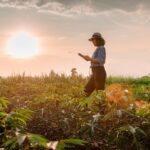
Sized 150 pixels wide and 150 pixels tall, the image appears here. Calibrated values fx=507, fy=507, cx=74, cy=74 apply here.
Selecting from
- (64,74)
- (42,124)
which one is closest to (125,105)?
(42,124)

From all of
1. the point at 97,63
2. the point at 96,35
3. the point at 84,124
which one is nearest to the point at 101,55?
the point at 97,63

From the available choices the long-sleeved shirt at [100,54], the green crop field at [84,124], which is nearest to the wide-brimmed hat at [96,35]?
the long-sleeved shirt at [100,54]

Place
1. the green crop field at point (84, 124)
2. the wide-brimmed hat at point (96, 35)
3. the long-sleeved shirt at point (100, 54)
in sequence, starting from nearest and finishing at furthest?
the green crop field at point (84, 124) < the long-sleeved shirt at point (100, 54) < the wide-brimmed hat at point (96, 35)

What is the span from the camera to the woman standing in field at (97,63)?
1193 cm

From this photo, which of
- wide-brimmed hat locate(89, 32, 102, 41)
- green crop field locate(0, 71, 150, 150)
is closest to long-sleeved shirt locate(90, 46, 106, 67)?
wide-brimmed hat locate(89, 32, 102, 41)

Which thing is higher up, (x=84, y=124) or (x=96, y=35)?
(x=96, y=35)

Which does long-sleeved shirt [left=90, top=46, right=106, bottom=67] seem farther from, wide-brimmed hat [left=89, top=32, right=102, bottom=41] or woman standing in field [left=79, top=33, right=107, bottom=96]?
wide-brimmed hat [left=89, top=32, right=102, bottom=41]

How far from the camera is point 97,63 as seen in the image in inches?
476

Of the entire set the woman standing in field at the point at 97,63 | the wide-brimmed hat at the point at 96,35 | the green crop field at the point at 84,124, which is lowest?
the green crop field at the point at 84,124

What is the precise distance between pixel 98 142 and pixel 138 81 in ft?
57.2

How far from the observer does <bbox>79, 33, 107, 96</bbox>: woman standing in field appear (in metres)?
11.9

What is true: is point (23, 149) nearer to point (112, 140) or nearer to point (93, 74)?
point (112, 140)

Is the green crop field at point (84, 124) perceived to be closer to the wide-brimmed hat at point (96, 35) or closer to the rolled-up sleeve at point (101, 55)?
the rolled-up sleeve at point (101, 55)

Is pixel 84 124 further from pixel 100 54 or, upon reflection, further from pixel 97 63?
pixel 97 63
